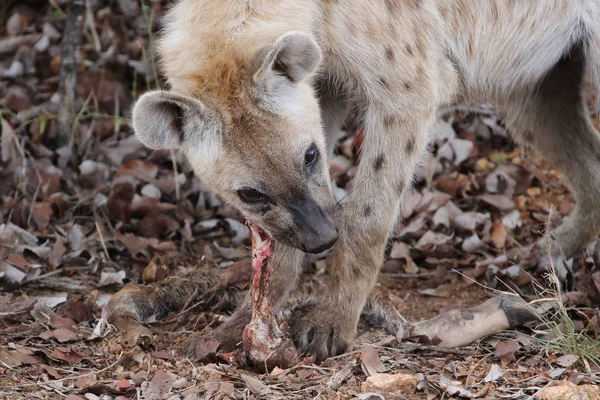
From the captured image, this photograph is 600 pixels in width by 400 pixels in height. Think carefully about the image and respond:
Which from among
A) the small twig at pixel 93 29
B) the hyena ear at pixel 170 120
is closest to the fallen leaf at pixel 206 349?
the hyena ear at pixel 170 120

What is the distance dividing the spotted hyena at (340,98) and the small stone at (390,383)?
0.52 m

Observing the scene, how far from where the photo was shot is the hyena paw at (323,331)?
4016 mm

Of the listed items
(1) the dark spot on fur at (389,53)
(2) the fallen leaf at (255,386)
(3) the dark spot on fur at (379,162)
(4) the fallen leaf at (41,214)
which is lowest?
(4) the fallen leaf at (41,214)

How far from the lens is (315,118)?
155 inches

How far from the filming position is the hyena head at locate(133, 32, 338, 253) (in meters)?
3.67

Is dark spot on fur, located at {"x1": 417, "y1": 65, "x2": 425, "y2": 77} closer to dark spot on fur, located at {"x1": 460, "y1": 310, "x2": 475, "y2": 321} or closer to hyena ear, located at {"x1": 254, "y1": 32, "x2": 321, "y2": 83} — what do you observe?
hyena ear, located at {"x1": 254, "y1": 32, "x2": 321, "y2": 83}

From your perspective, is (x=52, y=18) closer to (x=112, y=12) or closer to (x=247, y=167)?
(x=112, y=12)

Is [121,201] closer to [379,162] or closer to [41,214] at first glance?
[41,214]

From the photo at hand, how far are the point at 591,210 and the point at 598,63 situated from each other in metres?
0.93

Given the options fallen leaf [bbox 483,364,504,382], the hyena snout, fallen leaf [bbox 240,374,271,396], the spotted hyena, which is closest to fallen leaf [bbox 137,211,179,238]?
the spotted hyena

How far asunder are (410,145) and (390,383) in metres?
1.25

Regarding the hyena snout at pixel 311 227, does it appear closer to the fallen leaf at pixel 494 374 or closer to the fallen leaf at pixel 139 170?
the fallen leaf at pixel 494 374

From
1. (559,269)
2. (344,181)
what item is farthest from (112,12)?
(559,269)

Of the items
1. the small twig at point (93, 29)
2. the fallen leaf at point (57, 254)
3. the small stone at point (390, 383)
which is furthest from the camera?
the small twig at point (93, 29)
